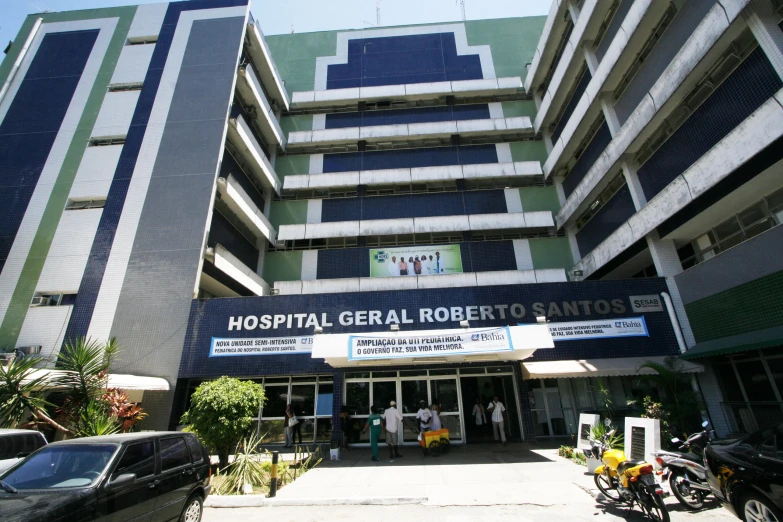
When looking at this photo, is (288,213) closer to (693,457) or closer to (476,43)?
(476,43)

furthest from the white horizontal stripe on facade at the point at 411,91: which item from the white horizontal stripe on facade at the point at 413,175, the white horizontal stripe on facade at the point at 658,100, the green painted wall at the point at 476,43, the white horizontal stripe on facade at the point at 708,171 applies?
the white horizontal stripe on facade at the point at 708,171

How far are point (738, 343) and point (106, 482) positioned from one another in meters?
16.0

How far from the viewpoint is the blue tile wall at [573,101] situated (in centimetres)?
2101

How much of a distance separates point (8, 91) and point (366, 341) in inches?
957

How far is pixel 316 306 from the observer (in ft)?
51.5

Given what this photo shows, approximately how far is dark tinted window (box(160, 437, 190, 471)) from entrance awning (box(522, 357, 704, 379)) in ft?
36.8

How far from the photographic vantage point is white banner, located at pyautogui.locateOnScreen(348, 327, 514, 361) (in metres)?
11.7

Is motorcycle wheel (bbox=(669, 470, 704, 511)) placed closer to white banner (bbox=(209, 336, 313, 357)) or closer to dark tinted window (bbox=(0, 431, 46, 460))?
white banner (bbox=(209, 336, 313, 357))

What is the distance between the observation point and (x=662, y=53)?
49.6ft

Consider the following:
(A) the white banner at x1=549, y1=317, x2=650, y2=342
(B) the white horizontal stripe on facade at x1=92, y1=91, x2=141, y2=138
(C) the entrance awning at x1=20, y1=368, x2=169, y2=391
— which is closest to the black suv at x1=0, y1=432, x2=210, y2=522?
(C) the entrance awning at x1=20, y1=368, x2=169, y2=391

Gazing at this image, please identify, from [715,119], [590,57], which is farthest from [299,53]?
[715,119]

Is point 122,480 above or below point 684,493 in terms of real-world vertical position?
above

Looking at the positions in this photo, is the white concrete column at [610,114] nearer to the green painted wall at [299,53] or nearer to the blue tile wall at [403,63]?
the blue tile wall at [403,63]

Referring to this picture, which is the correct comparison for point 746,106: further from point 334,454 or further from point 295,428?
point 295,428
